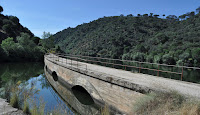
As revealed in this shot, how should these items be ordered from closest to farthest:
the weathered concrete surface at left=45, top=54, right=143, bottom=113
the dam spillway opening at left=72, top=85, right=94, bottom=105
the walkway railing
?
the weathered concrete surface at left=45, top=54, right=143, bottom=113 → the walkway railing → the dam spillway opening at left=72, top=85, right=94, bottom=105

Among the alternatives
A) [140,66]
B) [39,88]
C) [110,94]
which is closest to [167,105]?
[110,94]

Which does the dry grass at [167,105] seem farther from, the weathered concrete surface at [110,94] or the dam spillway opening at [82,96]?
the dam spillway opening at [82,96]

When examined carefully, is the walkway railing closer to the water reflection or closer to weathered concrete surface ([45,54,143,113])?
weathered concrete surface ([45,54,143,113])

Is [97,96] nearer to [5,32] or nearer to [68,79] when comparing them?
[68,79]

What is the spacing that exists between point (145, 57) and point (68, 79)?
39.4 m

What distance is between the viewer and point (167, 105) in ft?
11.0

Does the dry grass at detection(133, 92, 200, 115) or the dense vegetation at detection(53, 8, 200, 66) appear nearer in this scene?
the dry grass at detection(133, 92, 200, 115)

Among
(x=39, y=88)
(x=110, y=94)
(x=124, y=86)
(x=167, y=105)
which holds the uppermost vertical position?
(x=167, y=105)

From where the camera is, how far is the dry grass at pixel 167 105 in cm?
288

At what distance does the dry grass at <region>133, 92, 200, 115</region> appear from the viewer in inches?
113

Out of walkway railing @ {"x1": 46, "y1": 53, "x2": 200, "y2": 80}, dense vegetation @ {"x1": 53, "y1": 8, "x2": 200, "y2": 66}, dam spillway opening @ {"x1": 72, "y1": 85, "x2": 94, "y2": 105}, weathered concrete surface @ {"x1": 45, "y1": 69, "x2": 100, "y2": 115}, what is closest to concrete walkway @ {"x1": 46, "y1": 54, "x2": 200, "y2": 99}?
walkway railing @ {"x1": 46, "y1": 53, "x2": 200, "y2": 80}

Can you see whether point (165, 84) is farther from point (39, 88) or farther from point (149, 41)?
point (149, 41)

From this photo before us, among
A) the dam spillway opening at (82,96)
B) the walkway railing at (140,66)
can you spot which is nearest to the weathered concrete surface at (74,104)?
the dam spillway opening at (82,96)

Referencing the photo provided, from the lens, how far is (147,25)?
89938mm
